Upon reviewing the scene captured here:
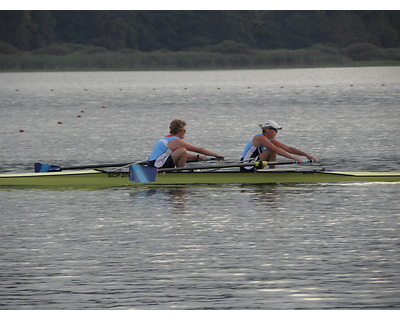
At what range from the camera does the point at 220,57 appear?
363 feet

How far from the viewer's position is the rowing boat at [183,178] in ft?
59.6

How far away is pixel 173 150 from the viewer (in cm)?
1795

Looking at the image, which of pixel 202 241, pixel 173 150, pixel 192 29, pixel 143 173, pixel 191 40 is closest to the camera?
pixel 202 241

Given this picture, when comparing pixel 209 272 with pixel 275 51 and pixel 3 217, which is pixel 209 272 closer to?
pixel 3 217

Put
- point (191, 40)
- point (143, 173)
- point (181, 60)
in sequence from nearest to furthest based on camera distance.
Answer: point (143, 173) < point (181, 60) < point (191, 40)

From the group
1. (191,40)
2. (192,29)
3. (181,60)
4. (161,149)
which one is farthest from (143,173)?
(192,29)

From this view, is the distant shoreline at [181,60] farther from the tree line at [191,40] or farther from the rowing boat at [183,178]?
the rowing boat at [183,178]

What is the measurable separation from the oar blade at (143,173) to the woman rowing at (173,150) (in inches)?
12.4

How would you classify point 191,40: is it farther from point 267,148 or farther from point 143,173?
point 143,173

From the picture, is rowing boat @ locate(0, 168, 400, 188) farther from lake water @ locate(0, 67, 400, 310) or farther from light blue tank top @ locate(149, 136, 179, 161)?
light blue tank top @ locate(149, 136, 179, 161)

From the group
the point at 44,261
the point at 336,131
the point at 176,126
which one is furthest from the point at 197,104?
the point at 44,261

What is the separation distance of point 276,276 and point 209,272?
0.81 meters

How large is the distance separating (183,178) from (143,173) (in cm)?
82

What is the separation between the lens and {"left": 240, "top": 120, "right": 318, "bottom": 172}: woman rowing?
1789cm
